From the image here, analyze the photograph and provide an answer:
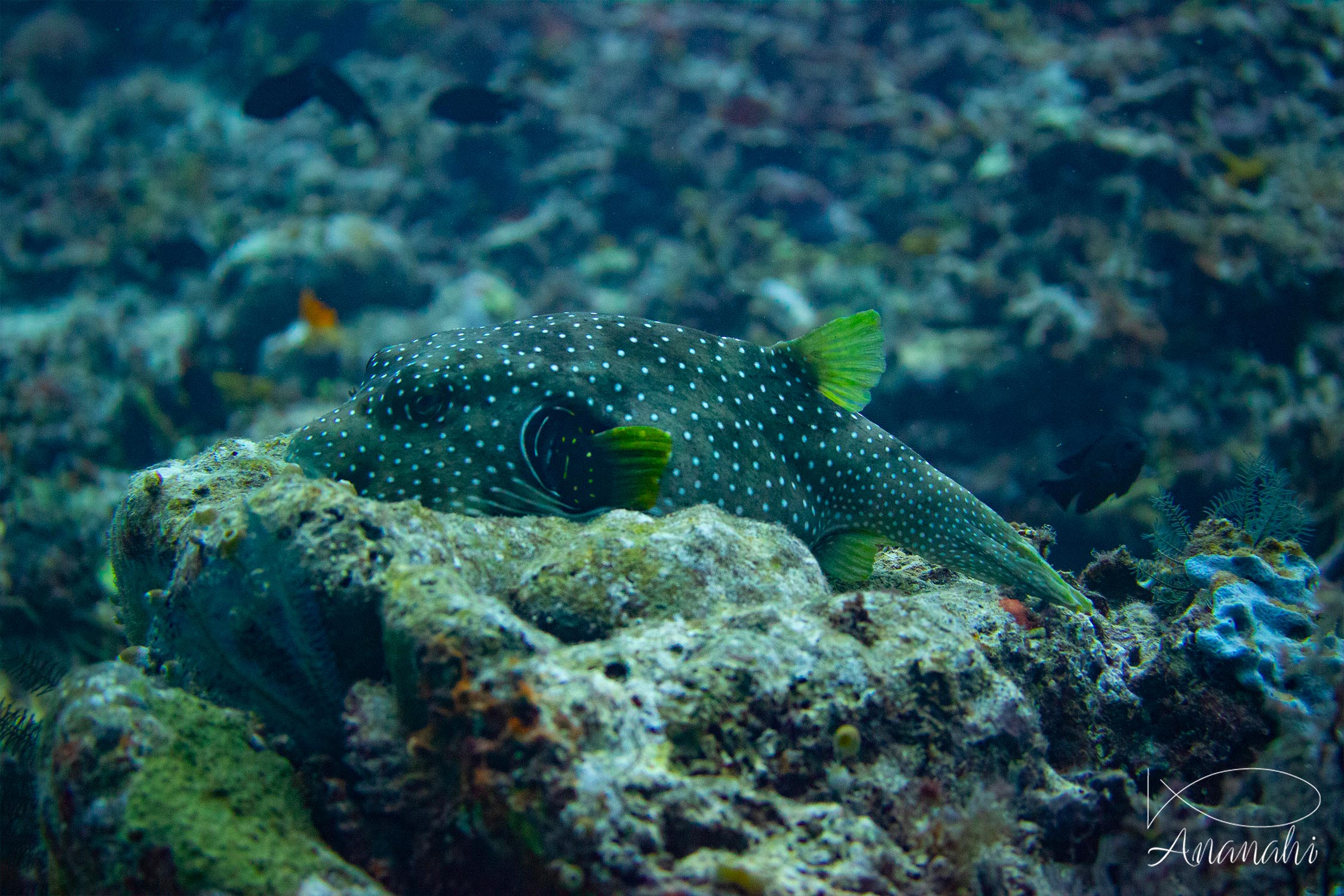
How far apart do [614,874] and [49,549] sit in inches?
461

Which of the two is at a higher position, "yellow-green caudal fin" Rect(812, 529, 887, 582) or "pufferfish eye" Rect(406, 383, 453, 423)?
"pufferfish eye" Rect(406, 383, 453, 423)

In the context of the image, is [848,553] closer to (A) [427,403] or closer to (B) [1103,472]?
(B) [1103,472]

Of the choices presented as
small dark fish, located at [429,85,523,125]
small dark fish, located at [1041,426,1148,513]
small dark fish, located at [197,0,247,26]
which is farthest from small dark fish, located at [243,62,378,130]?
small dark fish, located at [1041,426,1148,513]

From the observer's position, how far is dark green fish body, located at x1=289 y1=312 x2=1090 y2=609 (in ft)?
10.7

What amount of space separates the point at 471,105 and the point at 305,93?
218 cm

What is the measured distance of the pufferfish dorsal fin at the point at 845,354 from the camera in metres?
3.95

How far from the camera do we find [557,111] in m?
15.3

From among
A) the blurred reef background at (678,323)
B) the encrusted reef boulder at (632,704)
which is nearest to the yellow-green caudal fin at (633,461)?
the encrusted reef boulder at (632,704)

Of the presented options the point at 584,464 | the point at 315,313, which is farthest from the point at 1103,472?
the point at 315,313

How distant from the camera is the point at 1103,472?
4.86 meters

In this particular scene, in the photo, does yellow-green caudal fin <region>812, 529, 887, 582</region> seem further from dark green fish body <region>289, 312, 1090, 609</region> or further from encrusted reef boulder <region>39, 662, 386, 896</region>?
encrusted reef boulder <region>39, 662, 386, 896</region>

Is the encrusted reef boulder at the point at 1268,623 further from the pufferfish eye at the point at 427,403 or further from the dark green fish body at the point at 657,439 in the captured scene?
the pufferfish eye at the point at 427,403

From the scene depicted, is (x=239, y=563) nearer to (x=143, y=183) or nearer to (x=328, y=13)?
(x=143, y=183)

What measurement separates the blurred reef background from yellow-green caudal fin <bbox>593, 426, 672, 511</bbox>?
0.38 meters
